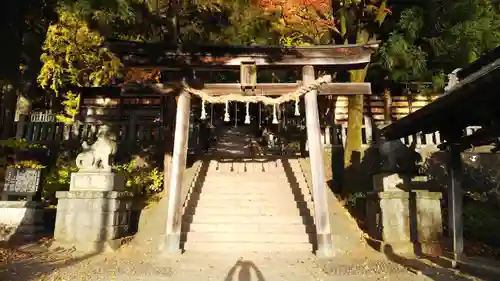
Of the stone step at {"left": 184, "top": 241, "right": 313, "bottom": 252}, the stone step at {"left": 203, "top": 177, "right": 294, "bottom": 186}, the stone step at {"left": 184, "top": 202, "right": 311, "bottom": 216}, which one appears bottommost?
the stone step at {"left": 184, "top": 241, "right": 313, "bottom": 252}

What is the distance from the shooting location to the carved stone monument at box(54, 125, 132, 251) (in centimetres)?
840

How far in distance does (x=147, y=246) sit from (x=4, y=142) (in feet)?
24.4

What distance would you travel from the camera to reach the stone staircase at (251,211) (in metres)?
8.78

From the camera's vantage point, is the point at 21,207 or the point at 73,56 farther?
the point at 73,56

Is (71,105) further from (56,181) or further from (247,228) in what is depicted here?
(247,228)

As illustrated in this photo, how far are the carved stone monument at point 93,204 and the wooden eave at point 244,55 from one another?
7.58ft

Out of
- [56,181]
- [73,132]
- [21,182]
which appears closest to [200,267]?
[21,182]

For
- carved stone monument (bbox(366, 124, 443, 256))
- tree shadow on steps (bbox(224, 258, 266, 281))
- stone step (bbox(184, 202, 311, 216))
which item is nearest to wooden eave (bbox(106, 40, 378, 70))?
carved stone monument (bbox(366, 124, 443, 256))

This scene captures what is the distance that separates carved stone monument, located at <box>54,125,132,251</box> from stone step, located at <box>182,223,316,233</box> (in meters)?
1.91

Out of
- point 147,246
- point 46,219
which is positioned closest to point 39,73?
point 46,219

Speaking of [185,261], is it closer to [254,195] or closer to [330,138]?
[254,195]

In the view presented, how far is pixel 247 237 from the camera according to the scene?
8.96 meters

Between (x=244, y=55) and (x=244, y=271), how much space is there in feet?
17.8

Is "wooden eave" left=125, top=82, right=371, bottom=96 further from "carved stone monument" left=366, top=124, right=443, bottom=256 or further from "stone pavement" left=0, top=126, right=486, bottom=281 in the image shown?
"stone pavement" left=0, top=126, right=486, bottom=281
